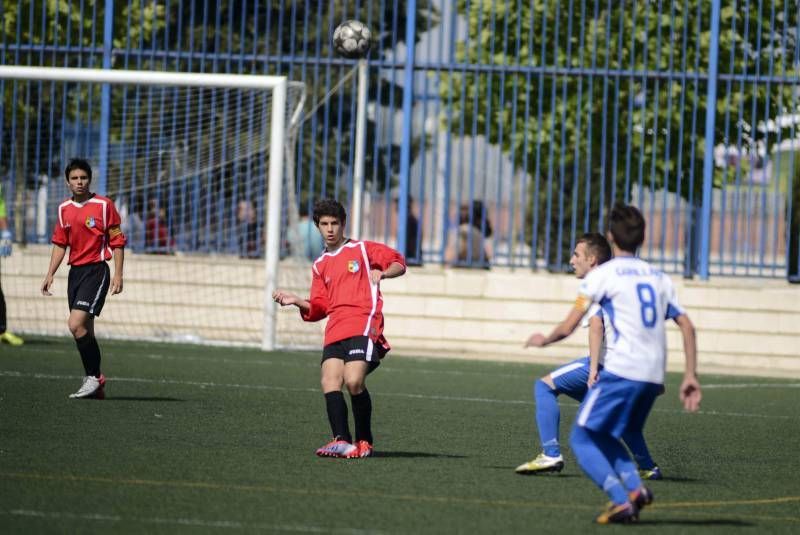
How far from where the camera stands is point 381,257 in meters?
8.86

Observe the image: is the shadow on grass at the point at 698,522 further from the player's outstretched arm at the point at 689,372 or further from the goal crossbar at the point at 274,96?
the goal crossbar at the point at 274,96

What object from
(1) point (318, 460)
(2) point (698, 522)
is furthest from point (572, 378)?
(2) point (698, 522)

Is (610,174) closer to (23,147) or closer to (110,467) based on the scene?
(23,147)

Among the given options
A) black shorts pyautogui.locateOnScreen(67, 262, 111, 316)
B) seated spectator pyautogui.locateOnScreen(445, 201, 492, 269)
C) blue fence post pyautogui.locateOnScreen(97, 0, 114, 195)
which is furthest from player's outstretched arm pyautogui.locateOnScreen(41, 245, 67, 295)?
seated spectator pyautogui.locateOnScreen(445, 201, 492, 269)

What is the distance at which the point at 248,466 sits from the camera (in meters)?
8.21

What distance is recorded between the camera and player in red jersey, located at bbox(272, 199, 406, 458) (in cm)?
874

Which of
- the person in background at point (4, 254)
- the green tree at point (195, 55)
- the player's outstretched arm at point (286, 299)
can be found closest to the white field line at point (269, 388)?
the person in background at point (4, 254)

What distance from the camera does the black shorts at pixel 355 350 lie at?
8766 mm

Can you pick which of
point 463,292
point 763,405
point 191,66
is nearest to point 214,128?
point 191,66

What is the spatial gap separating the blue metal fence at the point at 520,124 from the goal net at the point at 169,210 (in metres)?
0.08

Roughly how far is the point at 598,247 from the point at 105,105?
11.4m

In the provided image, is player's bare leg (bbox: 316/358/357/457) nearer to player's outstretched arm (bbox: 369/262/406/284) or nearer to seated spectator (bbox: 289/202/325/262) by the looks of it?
player's outstretched arm (bbox: 369/262/406/284)

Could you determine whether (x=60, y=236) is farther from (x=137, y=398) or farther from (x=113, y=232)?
(x=137, y=398)

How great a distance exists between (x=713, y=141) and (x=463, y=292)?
11.2 feet
